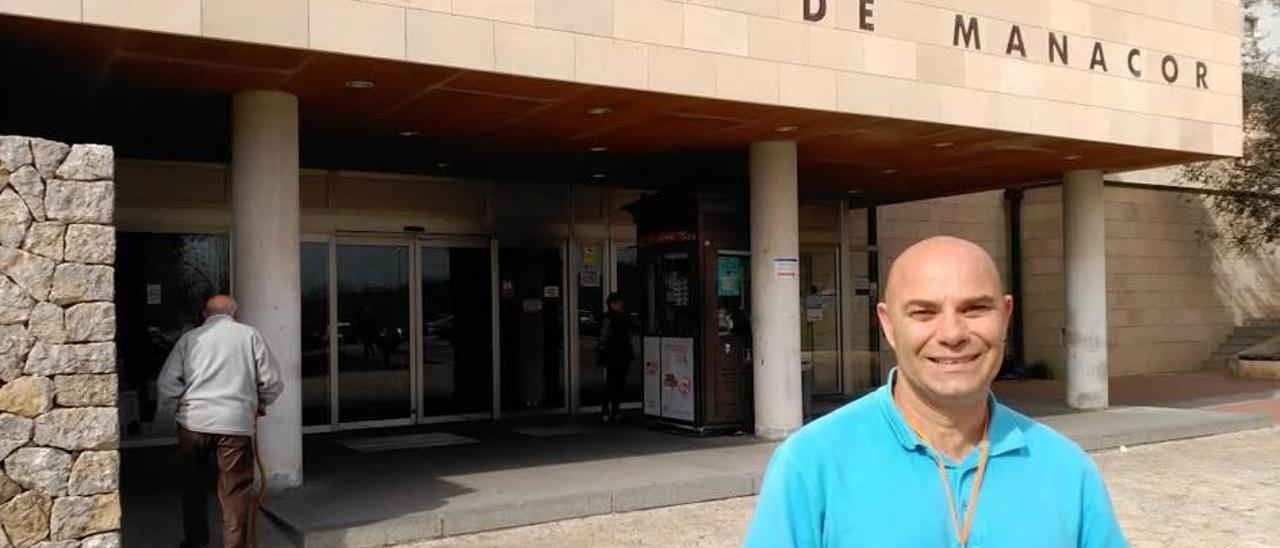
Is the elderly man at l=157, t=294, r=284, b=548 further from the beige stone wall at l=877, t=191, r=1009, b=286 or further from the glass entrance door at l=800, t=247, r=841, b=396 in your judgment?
the beige stone wall at l=877, t=191, r=1009, b=286

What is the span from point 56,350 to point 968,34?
8.87 metres

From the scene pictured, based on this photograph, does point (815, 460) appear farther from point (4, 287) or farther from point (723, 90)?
point (723, 90)

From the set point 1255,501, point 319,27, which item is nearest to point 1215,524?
point 1255,501

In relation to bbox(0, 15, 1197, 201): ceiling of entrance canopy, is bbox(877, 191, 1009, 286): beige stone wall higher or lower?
lower

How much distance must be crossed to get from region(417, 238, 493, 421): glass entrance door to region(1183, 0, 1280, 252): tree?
1508 cm

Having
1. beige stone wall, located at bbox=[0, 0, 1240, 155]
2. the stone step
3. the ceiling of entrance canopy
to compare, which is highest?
beige stone wall, located at bbox=[0, 0, 1240, 155]

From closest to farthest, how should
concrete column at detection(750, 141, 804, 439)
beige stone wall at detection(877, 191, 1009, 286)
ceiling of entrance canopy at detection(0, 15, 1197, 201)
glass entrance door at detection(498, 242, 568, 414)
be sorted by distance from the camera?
ceiling of entrance canopy at detection(0, 15, 1197, 201)
concrete column at detection(750, 141, 804, 439)
glass entrance door at detection(498, 242, 568, 414)
beige stone wall at detection(877, 191, 1009, 286)

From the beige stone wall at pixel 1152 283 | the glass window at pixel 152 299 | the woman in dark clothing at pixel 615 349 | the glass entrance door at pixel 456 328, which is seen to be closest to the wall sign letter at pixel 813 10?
the woman in dark clothing at pixel 615 349

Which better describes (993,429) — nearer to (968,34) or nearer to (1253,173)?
(968,34)

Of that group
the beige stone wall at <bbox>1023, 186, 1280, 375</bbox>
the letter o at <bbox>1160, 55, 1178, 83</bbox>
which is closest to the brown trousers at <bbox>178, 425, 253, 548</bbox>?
the letter o at <bbox>1160, 55, 1178, 83</bbox>

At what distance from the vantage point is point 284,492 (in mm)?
8445

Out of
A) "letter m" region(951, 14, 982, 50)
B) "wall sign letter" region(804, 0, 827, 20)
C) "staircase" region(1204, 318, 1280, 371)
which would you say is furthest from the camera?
"staircase" region(1204, 318, 1280, 371)

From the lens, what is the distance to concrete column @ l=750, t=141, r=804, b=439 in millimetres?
11273

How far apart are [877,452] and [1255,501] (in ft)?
27.2
